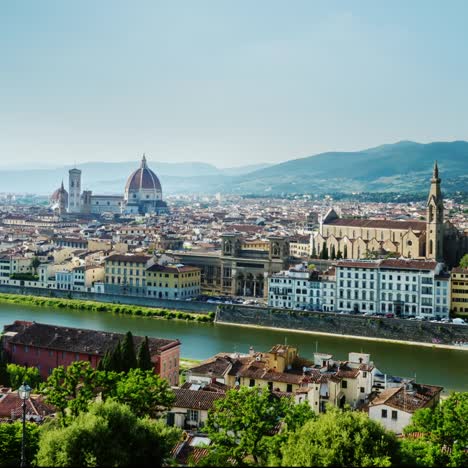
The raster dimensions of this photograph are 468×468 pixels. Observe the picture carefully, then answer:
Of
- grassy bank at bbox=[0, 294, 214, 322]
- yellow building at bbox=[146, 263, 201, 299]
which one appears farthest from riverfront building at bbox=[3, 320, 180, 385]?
yellow building at bbox=[146, 263, 201, 299]

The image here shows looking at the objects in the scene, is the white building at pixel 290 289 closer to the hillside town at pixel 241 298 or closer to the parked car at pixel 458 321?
the hillside town at pixel 241 298

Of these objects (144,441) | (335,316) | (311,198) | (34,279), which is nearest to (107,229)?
(34,279)

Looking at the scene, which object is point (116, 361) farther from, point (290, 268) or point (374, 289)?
point (290, 268)

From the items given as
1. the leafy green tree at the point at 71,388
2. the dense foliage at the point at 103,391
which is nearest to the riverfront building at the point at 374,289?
the dense foliage at the point at 103,391

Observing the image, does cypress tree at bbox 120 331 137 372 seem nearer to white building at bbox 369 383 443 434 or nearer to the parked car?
white building at bbox 369 383 443 434

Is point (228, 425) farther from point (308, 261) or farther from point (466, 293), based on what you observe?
point (308, 261)

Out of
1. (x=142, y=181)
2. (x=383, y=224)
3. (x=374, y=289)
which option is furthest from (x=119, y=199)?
(x=374, y=289)
